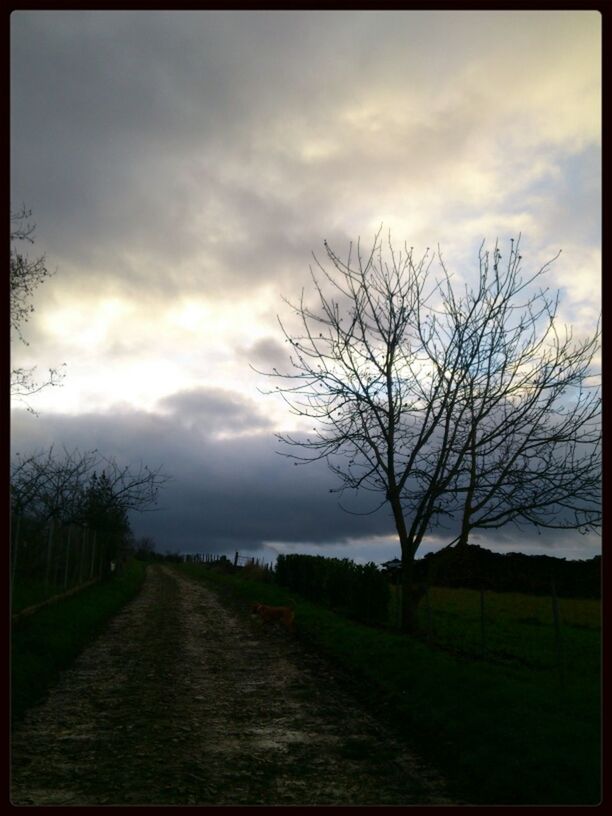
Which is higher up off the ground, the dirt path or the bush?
the dirt path

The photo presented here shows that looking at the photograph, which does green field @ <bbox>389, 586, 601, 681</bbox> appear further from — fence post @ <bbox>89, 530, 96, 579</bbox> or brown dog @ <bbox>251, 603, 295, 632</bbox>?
fence post @ <bbox>89, 530, 96, 579</bbox>

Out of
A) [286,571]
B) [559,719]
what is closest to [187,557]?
[286,571]

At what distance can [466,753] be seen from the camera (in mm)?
7176

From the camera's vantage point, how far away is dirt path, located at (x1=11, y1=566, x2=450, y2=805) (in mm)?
6023

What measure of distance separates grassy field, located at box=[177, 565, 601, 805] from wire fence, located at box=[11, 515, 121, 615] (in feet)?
21.5

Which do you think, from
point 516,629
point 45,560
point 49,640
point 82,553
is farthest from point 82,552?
point 516,629

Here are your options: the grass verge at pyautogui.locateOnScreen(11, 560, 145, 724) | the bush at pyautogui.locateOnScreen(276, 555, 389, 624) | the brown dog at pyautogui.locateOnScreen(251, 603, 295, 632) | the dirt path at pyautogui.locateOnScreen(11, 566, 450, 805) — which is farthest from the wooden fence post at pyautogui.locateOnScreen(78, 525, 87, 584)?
the dirt path at pyautogui.locateOnScreen(11, 566, 450, 805)

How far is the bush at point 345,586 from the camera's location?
75.3 feet

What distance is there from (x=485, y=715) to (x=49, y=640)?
8.49 metres

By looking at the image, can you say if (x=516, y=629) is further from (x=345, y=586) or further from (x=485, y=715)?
(x=485, y=715)

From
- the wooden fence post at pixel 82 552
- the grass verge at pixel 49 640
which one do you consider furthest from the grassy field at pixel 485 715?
the wooden fence post at pixel 82 552

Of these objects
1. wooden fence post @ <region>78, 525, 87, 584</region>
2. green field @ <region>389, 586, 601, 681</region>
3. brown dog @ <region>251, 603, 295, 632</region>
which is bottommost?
green field @ <region>389, 586, 601, 681</region>

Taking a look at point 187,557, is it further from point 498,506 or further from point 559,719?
point 559,719

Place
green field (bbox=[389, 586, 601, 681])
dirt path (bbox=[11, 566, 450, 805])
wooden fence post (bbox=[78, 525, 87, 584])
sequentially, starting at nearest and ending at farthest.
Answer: dirt path (bbox=[11, 566, 450, 805])
green field (bbox=[389, 586, 601, 681])
wooden fence post (bbox=[78, 525, 87, 584])
